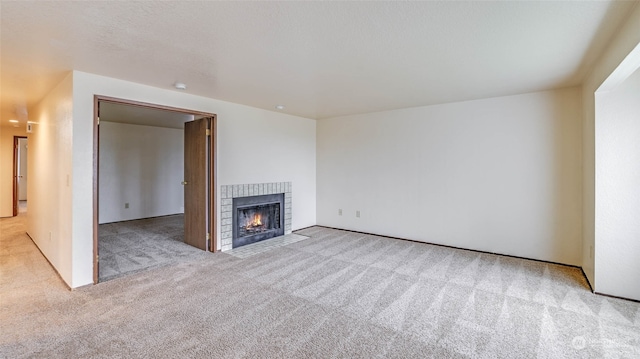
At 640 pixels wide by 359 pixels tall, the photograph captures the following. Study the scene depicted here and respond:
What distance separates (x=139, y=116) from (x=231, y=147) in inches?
106

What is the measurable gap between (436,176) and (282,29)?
3513 mm

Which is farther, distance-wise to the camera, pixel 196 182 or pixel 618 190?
pixel 196 182

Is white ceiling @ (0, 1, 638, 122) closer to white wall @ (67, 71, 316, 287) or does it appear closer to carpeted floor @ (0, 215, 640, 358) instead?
white wall @ (67, 71, 316, 287)

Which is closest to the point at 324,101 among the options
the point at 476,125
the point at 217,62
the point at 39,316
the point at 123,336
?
the point at 217,62

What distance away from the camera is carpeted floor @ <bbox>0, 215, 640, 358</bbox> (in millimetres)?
2037

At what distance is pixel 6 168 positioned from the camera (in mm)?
7062

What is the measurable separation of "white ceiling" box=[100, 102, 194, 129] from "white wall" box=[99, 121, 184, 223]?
1.35 ft

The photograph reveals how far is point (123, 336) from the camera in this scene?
2164 millimetres

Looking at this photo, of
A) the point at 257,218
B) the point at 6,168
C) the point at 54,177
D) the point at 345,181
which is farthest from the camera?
the point at 6,168

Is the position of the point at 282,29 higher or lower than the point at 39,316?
higher

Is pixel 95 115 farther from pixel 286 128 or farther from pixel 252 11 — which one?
pixel 286 128

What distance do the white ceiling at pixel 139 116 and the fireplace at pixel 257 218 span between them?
5.99 ft

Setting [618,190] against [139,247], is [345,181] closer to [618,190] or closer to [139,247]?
[139,247]

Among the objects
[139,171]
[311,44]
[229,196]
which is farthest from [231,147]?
[139,171]
